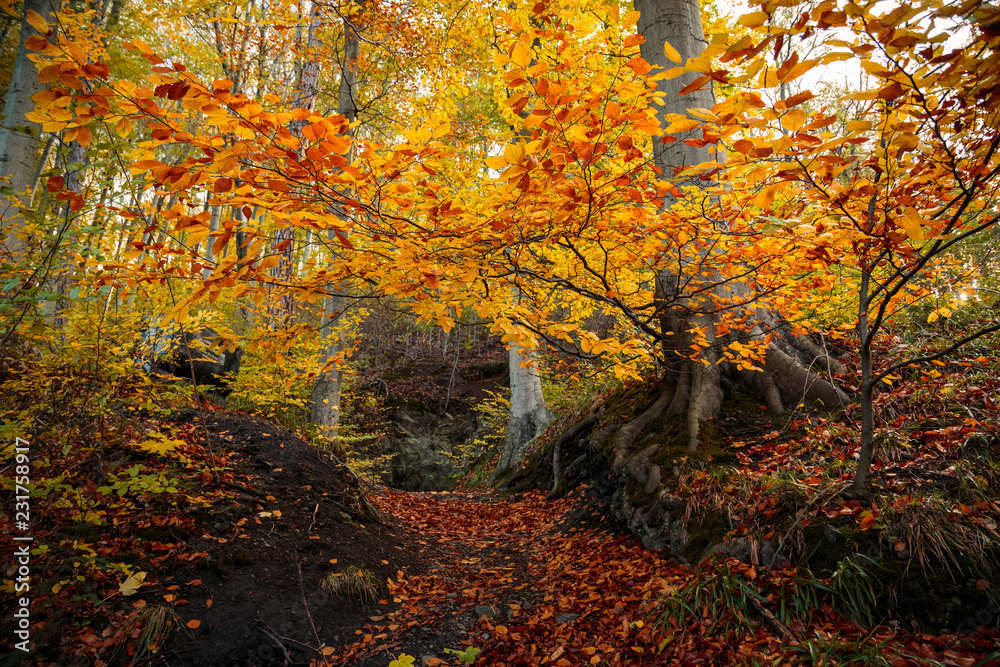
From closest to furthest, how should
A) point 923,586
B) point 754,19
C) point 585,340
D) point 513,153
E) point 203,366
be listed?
point 754,19 → point 513,153 → point 923,586 → point 585,340 → point 203,366

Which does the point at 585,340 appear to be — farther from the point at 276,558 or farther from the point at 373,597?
the point at 276,558

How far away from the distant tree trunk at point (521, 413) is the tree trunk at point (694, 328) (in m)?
3.78

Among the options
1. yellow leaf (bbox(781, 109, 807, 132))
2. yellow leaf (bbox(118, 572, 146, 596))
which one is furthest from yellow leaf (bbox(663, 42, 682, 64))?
yellow leaf (bbox(118, 572, 146, 596))

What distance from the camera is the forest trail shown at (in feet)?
8.71

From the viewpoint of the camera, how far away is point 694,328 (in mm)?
3551

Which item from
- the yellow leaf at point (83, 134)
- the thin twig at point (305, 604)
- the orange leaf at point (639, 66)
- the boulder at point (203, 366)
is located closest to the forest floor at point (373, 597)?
the thin twig at point (305, 604)

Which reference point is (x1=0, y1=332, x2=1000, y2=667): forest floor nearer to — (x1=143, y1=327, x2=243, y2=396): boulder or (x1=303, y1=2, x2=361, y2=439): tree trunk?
(x1=143, y1=327, x2=243, y2=396): boulder

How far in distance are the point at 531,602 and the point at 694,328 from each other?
2.50m

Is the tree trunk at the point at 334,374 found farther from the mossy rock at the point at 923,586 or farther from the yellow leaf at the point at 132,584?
the mossy rock at the point at 923,586

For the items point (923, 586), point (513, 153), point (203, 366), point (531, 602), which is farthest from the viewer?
point (203, 366)

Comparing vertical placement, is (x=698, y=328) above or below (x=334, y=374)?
above

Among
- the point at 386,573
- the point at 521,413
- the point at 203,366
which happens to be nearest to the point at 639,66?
the point at 386,573

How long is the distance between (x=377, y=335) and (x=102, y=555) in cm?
1331

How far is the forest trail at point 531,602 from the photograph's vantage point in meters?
2.66
